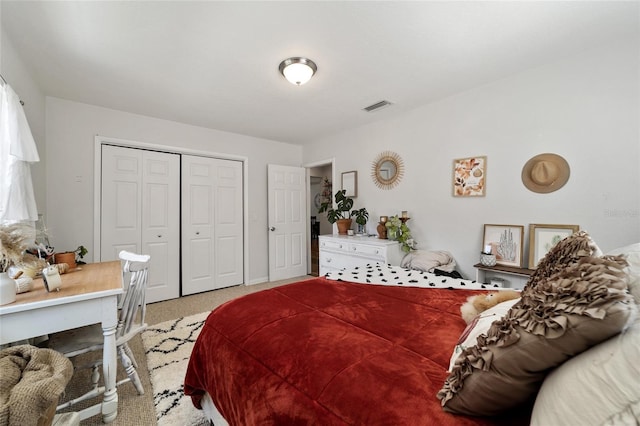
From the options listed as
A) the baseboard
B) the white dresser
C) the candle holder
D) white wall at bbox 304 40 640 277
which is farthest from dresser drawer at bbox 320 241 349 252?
the baseboard

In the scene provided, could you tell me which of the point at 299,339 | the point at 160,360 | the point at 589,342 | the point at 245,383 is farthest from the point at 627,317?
the point at 160,360

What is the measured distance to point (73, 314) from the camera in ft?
4.73

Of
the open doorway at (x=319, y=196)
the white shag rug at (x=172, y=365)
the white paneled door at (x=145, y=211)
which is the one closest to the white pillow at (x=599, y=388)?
the white shag rug at (x=172, y=365)

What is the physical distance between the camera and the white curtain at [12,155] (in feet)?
5.60

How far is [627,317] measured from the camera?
0.47 meters

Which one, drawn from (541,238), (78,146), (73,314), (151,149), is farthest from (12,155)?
(541,238)

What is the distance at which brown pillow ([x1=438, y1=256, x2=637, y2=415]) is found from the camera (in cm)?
49

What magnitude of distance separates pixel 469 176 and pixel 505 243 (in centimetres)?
77

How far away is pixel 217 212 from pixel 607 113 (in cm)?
443

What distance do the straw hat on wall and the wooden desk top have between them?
11.0 ft

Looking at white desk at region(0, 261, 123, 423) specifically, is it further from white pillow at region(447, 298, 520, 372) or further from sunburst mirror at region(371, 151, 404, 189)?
sunburst mirror at region(371, 151, 404, 189)

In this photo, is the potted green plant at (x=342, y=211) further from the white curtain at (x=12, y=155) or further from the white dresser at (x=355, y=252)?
the white curtain at (x=12, y=155)

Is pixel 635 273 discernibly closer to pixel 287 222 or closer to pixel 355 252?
pixel 355 252

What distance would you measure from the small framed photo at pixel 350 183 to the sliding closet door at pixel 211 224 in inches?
67.4
